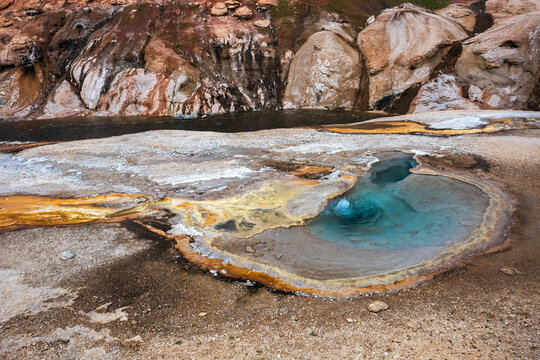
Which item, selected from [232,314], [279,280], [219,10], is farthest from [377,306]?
[219,10]

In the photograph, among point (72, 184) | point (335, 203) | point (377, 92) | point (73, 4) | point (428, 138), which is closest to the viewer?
point (335, 203)

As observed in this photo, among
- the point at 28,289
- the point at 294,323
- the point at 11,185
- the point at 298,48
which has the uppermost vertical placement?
the point at 298,48

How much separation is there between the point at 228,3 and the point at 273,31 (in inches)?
227

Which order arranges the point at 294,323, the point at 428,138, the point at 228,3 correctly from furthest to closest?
the point at 228,3, the point at 428,138, the point at 294,323

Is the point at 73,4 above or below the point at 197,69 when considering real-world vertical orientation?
above

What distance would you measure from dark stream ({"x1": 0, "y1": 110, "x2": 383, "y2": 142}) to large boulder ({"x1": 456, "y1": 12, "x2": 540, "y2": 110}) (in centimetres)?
788

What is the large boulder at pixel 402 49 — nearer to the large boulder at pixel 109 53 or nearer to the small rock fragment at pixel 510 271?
the large boulder at pixel 109 53

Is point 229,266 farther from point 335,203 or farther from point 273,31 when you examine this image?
point 273,31

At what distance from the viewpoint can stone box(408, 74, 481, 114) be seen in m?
25.8

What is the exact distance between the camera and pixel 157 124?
25.9m

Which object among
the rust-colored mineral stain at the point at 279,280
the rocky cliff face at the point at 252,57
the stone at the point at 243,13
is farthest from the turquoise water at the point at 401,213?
the stone at the point at 243,13

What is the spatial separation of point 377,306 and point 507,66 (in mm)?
27756

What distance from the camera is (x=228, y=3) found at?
3684cm

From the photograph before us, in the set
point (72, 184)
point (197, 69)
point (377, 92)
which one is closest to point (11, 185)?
point (72, 184)
